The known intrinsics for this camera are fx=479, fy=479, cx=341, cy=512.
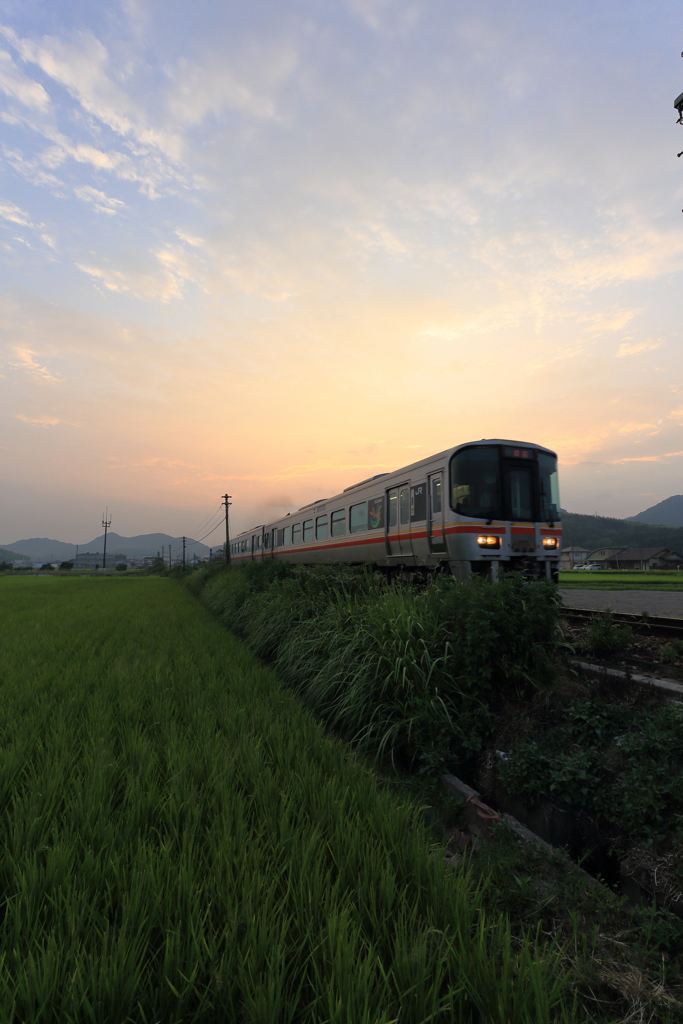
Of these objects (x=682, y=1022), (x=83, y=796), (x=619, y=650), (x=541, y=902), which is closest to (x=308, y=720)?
(x=83, y=796)

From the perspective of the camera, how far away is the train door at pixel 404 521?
11.3 meters

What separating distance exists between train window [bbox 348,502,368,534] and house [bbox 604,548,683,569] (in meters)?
69.7

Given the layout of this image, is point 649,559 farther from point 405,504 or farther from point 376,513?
point 405,504

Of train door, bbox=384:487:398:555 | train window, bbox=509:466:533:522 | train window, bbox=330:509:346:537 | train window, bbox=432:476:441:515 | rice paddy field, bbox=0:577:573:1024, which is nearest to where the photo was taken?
rice paddy field, bbox=0:577:573:1024

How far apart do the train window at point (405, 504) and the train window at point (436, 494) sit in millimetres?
→ 1126

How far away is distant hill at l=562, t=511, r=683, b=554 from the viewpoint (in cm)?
11421

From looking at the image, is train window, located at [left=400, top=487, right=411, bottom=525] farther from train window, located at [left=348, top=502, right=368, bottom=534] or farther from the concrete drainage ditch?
the concrete drainage ditch

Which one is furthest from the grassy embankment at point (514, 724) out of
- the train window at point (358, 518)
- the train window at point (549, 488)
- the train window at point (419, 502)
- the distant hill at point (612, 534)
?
the distant hill at point (612, 534)

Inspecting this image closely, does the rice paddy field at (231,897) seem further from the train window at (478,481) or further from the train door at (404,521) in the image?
the train door at (404,521)

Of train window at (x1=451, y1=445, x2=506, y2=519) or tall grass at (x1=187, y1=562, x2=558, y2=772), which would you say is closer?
tall grass at (x1=187, y1=562, x2=558, y2=772)

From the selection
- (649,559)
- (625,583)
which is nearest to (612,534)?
(649,559)

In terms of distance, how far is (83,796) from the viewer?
2.41m

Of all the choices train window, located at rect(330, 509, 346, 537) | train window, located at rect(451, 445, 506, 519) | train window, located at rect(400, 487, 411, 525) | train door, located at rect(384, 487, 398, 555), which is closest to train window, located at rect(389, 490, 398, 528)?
train door, located at rect(384, 487, 398, 555)

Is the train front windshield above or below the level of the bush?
above
